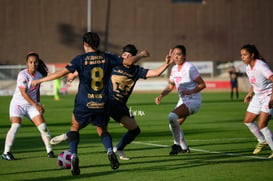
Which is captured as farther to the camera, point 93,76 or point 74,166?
point 93,76

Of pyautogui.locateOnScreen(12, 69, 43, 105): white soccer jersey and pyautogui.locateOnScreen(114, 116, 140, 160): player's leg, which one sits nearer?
pyautogui.locateOnScreen(114, 116, 140, 160): player's leg

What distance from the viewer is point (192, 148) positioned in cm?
1476

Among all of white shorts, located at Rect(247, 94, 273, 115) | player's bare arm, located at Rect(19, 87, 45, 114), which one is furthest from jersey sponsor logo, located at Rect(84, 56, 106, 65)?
white shorts, located at Rect(247, 94, 273, 115)

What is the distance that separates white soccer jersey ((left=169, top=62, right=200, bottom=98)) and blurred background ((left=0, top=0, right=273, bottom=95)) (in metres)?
42.4

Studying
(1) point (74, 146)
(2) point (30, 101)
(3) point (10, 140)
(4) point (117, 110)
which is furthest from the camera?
(3) point (10, 140)

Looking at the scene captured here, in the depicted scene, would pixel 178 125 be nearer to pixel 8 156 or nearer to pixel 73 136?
pixel 8 156

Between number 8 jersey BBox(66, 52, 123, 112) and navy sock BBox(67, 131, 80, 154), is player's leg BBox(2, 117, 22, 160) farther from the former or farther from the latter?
number 8 jersey BBox(66, 52, 123, 112)

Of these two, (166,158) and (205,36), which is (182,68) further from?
(205,36)

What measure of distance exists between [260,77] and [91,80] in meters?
4.08

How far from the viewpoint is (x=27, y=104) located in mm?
13023

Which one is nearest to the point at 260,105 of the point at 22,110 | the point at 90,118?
the point at 90,118

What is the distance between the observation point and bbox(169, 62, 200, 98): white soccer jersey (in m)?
13.8

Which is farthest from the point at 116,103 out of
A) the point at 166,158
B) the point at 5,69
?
the point at 5,69

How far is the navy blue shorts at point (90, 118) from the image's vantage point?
10.5 meters
